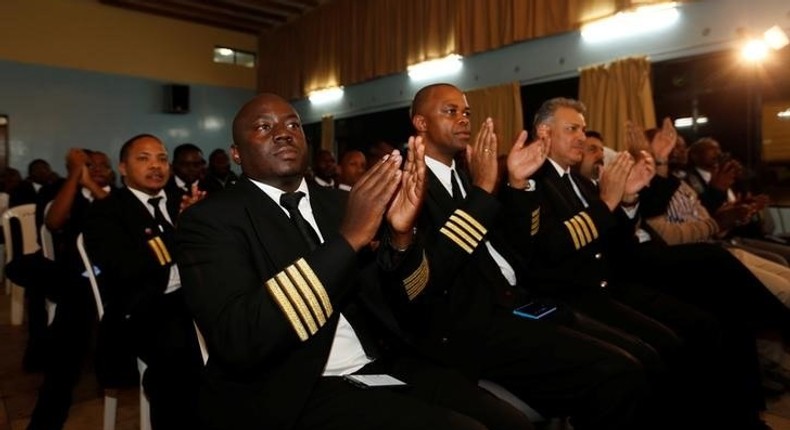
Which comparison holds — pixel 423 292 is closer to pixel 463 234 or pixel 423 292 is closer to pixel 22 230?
pixel 463 234

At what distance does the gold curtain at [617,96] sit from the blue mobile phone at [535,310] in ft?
13.5

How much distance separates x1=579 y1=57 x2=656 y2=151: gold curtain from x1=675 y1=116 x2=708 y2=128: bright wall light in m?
0.22

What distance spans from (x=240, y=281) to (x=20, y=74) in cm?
922

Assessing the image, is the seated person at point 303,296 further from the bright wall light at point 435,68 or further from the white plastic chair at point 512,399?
the bright wall light at point 435,68

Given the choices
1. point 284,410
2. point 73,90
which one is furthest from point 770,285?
point 73,90

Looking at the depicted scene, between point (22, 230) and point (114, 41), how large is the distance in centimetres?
696

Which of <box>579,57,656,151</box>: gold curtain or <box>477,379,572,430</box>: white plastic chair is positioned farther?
<box>579,57,656,151</box>: gold curtain

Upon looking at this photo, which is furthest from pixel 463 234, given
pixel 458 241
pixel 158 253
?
pixel 158 253

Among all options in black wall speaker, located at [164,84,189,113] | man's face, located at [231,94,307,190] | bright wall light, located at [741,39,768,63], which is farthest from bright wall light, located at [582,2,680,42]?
black wall speaker, located at [164,84,189,113]

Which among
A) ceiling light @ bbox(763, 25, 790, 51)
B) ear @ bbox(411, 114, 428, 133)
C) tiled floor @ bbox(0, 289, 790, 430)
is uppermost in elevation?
ceiling light @ bbox(763, 25, 790, 51)

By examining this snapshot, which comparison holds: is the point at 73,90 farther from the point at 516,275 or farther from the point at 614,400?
the point at 614,400

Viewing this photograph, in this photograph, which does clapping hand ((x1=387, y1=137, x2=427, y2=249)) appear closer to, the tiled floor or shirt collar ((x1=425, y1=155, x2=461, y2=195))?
shirt collar ((x1=425, y1=155, x2=461, y2=195))

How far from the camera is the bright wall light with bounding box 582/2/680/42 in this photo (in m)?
5.30

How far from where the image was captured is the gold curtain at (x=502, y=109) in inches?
261
